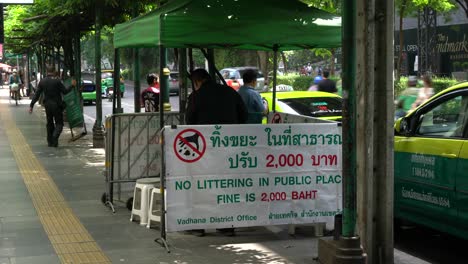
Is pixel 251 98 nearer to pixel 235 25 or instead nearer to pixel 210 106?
pixel 210 106

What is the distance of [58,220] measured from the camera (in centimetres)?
786

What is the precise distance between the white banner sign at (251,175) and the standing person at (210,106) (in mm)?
685

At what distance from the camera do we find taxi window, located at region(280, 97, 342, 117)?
38.5 feet

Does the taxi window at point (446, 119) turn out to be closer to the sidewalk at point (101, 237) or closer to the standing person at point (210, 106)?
the sidewalk at point (101, 237)

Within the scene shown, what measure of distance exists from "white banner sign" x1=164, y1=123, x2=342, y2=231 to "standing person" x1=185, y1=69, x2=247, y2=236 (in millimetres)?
685

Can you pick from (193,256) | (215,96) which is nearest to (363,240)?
(193,256)

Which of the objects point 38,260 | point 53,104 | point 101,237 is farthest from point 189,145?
point 53,104

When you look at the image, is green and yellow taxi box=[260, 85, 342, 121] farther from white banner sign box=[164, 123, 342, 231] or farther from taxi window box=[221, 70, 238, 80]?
taxi window box=[221, 70, 238, 80]

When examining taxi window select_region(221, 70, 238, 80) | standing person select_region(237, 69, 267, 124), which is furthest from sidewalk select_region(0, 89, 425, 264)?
taxi window select_region(221, 70, 238, 80)

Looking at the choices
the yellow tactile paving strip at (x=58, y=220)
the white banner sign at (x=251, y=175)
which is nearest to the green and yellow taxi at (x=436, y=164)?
the white banner sign at (x=251, y=175)

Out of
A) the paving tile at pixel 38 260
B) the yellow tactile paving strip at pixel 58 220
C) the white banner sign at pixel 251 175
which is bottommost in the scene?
the paving tile at pixel 38 260

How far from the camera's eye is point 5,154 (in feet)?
46.3

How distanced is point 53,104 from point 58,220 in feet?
26.5

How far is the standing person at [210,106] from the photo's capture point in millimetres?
7215
